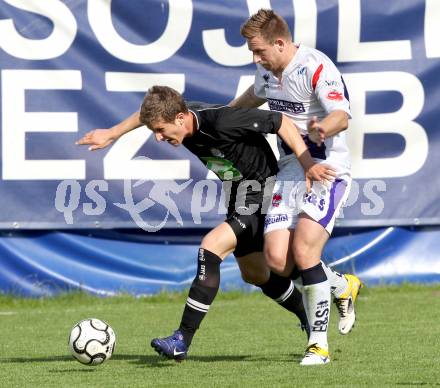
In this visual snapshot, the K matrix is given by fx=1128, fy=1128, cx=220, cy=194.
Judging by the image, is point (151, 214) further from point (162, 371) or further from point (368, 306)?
point (162, 371)

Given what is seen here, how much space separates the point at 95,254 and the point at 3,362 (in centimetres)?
403

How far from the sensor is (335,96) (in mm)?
6621

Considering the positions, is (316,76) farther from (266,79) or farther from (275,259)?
(275,259)

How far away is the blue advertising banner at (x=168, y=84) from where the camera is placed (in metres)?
10.8

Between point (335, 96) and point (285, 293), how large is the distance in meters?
1.37

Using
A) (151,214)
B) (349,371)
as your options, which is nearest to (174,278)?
(151,214)

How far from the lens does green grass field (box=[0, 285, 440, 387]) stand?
6.07 meters

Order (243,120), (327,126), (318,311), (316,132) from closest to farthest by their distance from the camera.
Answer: (316,132), (327,126), (318,311), (243,120)

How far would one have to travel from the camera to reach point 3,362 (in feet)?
23.2

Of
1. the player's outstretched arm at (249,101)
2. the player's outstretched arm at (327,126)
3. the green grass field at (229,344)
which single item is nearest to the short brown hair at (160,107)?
the player's outstretched arm at (327,126)

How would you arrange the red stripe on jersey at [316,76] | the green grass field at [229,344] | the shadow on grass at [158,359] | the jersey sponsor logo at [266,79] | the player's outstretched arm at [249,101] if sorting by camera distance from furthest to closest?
the player's outstretched arm at [249,101] → the jersey sponsor logo at [266,79] → the shadow on grass at [158,359] → the red stripe on jersey at [316,76] → the green grass field at [229,344]

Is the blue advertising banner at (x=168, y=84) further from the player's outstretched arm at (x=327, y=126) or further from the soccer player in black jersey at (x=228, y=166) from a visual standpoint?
the player's outstretched arm at (x=327, y=126)

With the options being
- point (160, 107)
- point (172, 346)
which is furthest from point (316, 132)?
point (172, 346)

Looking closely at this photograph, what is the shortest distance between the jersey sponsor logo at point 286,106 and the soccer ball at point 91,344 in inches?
68.8
